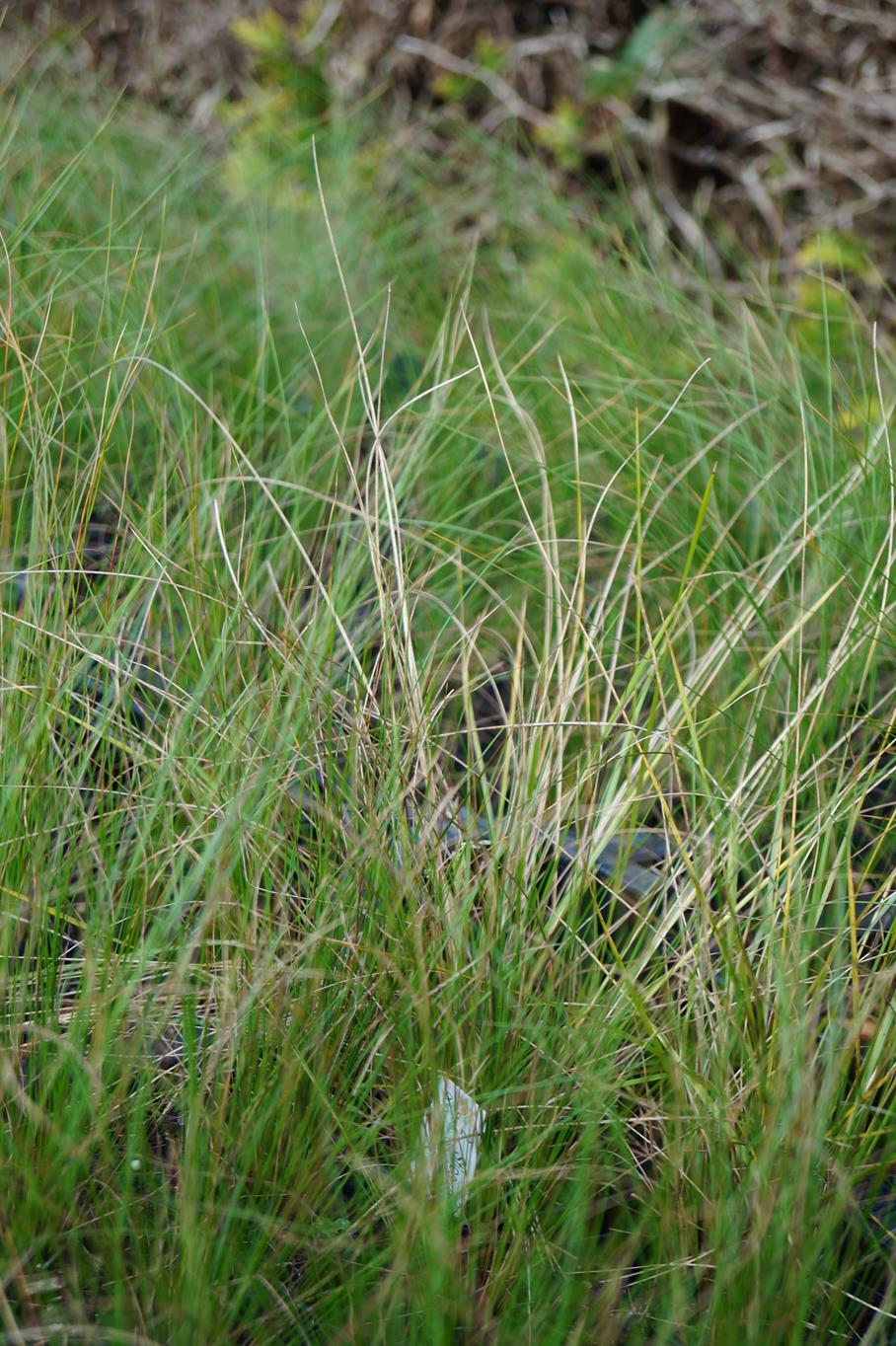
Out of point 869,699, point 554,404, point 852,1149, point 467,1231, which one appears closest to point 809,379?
point 554,404

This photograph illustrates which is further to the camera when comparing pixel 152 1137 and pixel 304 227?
pixel 304 227

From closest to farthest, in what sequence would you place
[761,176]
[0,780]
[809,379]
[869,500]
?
[0,780], [869,500], [809,379], [761,176]

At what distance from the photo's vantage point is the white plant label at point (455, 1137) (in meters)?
0.94

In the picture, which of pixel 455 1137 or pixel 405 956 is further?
pixel 405 956

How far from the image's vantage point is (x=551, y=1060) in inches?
41.3

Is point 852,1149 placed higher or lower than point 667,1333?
lower

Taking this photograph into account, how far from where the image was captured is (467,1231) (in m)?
1.08

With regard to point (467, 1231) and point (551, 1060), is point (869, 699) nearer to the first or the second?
point (551, 1060)

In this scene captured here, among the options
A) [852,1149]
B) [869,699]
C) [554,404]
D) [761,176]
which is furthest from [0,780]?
[761,176]

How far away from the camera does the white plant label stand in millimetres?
944

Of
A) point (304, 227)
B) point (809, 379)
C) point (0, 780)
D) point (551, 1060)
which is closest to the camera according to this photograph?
point (551, 1060)

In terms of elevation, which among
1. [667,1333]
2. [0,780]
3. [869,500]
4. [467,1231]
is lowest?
[467,1231]

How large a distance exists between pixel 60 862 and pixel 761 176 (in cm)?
264

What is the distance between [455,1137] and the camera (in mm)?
967
